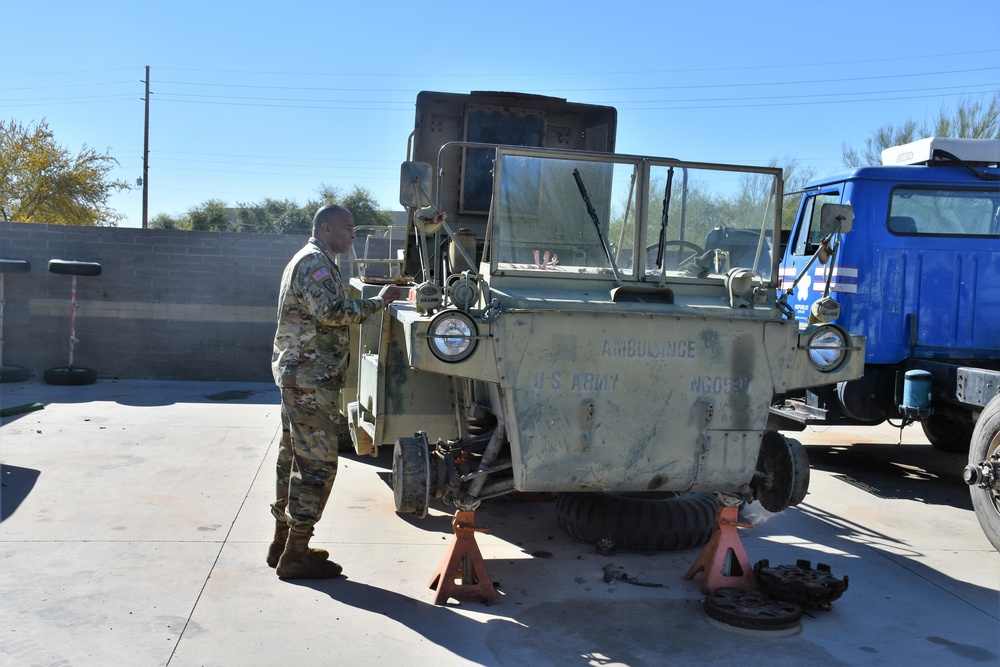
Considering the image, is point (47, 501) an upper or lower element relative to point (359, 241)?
lower

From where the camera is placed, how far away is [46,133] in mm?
28594

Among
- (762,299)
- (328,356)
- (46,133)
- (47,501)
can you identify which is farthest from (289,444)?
(46,133)

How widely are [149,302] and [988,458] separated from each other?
10.7 metres

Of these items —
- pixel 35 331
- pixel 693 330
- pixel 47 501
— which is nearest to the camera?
pixel 693 330

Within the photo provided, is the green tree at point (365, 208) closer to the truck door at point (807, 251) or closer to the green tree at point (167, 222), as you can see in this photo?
the green tree at point (167, 222)

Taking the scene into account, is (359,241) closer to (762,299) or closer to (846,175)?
(846,175)

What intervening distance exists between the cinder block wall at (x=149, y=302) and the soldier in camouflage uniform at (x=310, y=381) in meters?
7.88

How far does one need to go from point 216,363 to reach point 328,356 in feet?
27.8

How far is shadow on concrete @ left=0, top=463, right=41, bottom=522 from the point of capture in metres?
5.86

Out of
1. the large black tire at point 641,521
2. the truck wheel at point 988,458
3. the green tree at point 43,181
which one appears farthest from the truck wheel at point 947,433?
the green tree at point 43,181

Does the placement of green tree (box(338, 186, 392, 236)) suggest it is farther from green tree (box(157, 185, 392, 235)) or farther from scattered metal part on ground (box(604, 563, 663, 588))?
scattered metal part on ground (box(604, 563, 663, 588))

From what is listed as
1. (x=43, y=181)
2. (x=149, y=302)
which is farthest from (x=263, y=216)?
(x=149, y=302)

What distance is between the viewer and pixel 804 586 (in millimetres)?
4477

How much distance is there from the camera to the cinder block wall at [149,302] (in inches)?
485
